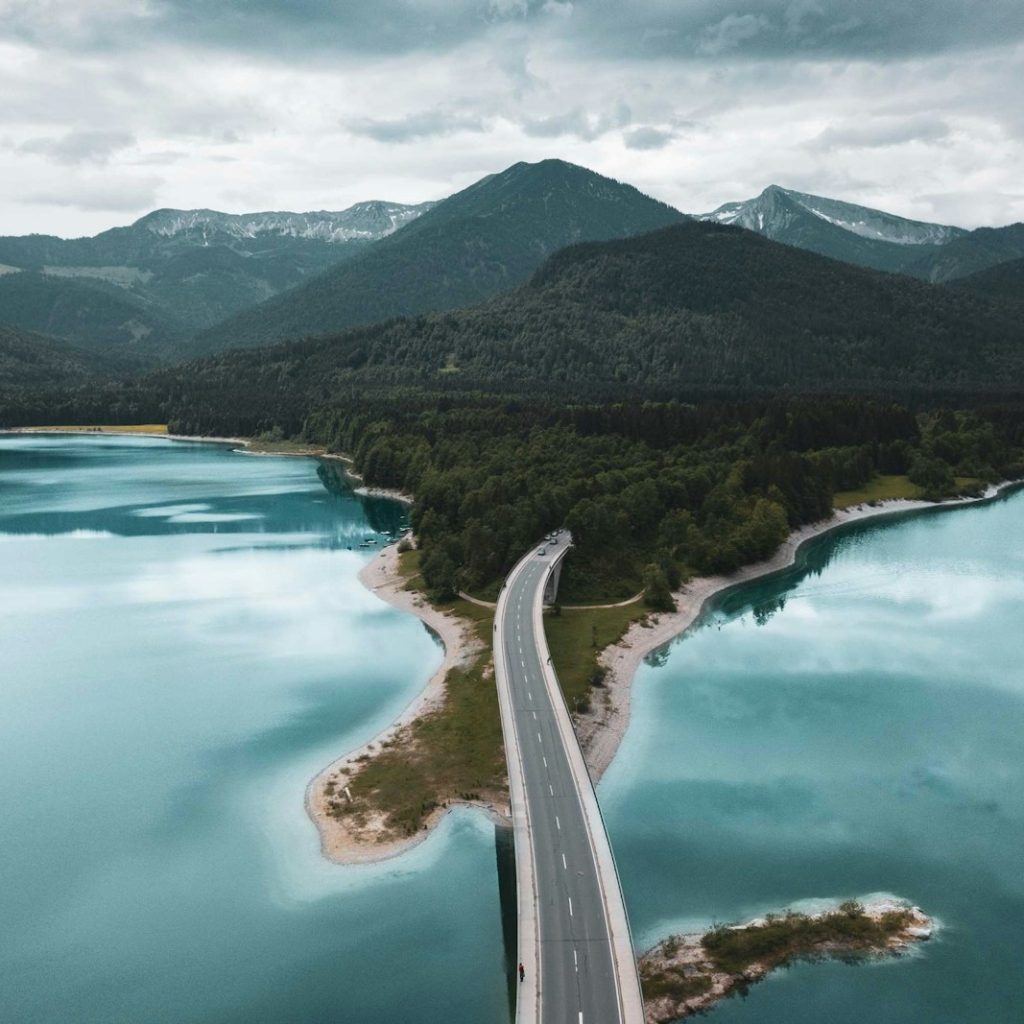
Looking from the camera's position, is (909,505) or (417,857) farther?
(909,505)

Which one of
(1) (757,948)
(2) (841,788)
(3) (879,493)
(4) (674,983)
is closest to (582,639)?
(2) (841,788)

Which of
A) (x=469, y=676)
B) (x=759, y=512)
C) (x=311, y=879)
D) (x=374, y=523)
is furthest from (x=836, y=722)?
(x=374, y=523)

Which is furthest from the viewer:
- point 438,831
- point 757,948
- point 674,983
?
point 438,831

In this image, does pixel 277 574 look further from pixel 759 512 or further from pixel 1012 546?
pixel 1012 546

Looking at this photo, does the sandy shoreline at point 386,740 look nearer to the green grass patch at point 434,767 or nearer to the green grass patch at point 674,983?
the green grass patch at point 434,767

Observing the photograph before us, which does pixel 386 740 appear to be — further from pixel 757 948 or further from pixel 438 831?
pixel 757 948

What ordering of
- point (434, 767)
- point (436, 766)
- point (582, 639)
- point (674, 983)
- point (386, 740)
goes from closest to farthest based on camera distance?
point (674, 983)
point (434, 767)
point (436, 766)
point (386, 740)
point (582, 639)
